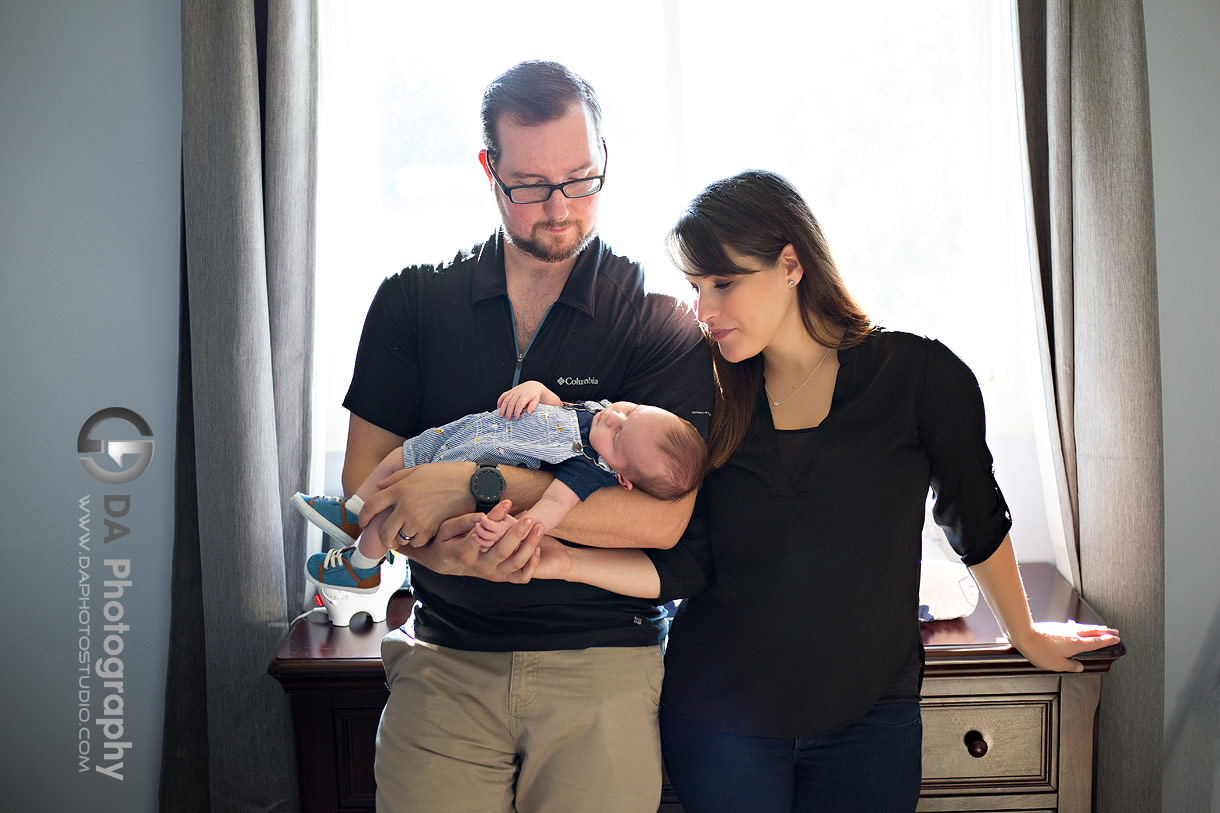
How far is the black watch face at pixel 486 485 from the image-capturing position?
146cm

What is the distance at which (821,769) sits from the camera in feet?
4.57

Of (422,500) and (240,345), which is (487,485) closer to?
(422,500)

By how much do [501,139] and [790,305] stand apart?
23.6 inches

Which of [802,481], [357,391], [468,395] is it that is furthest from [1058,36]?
[357,391]

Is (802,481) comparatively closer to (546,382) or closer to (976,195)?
(546,382)

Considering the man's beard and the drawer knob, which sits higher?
the man's beard

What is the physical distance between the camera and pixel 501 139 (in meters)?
1.59

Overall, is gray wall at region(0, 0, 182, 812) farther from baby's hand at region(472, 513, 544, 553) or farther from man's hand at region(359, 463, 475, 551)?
baby's hand at region(472, 513, 544, 553)

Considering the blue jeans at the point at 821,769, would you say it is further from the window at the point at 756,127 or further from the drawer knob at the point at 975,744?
the window at the point at 756,127

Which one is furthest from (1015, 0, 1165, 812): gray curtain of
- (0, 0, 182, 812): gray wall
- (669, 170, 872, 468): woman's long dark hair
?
(0, 0, 182, 812): gray wall

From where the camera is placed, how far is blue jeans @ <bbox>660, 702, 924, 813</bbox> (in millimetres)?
1385

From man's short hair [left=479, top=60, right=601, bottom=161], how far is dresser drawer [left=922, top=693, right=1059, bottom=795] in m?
1.36

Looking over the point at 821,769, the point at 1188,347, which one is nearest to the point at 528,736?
the point at 821,769

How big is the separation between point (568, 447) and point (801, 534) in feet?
1.36
